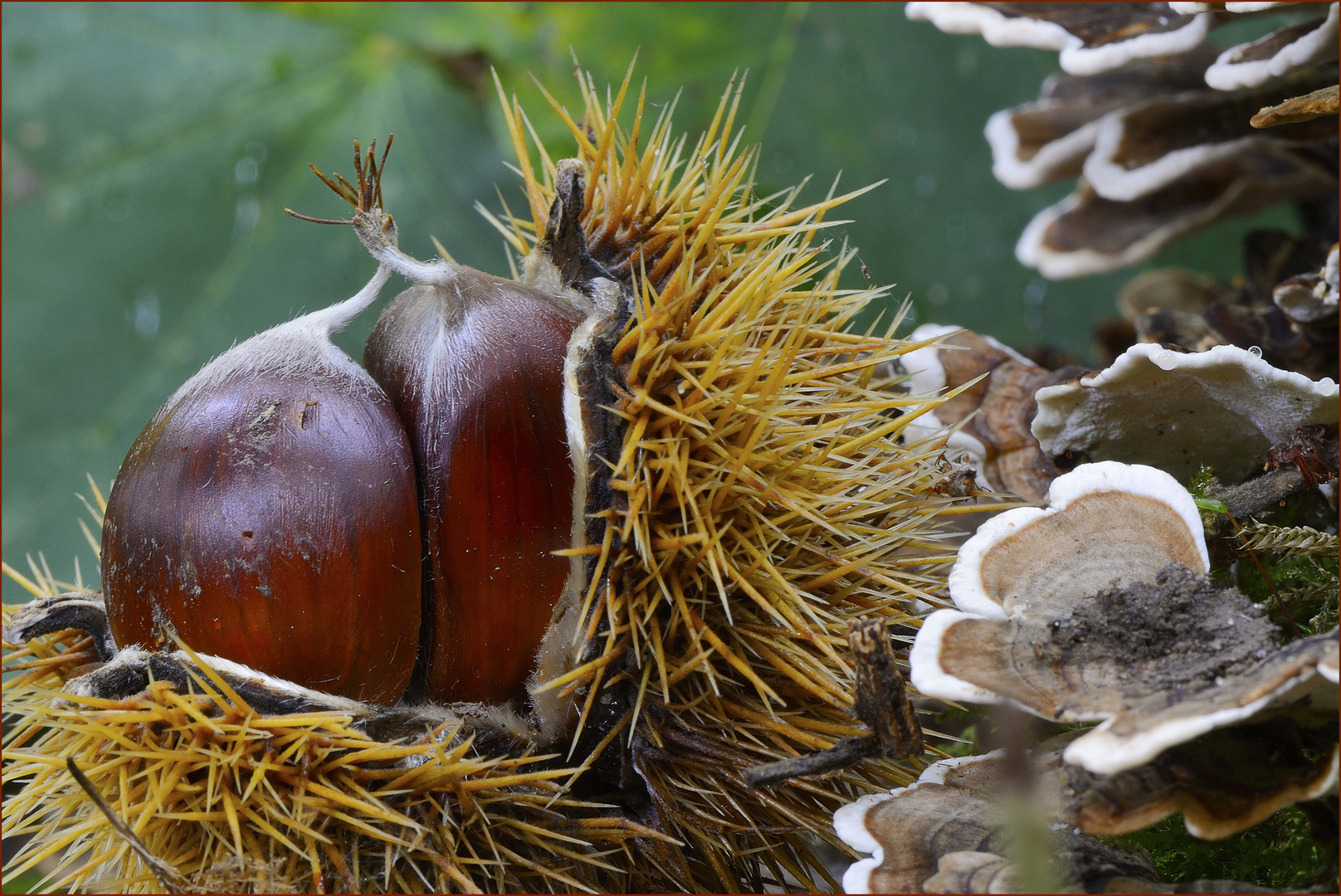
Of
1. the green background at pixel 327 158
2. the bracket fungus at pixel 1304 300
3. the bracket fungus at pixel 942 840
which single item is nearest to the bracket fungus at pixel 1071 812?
the bracket fungus at pixel 942 840

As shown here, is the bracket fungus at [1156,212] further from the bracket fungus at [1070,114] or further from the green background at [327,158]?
the green background at [327,158]

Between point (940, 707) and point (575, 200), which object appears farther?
point (940, 707)

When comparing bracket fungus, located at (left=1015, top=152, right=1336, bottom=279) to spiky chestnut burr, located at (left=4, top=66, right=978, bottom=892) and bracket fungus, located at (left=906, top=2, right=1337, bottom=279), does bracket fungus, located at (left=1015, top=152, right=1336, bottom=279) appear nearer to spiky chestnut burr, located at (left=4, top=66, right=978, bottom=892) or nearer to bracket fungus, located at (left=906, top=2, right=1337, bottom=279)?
bracket fungus, located at (left=906, top=2, right=1337, bottom=279)

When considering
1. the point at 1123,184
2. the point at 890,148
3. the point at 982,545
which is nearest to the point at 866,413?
the point at 982,545

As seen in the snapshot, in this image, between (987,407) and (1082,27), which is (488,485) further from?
(1082,27)

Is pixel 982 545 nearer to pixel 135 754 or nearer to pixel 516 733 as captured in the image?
pixel 516 733

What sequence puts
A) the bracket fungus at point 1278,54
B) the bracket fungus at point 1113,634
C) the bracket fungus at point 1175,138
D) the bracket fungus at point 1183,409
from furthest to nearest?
1. the bracket fungus at point 1175,138
2. the bracket fungus at point 1278,54
3. the bracket fungus at point 1183,409
4. the bracket fungus at point 1113,634

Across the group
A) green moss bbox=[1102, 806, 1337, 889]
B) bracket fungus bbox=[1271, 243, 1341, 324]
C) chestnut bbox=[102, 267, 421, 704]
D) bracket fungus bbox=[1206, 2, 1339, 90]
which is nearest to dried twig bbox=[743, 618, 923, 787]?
green moss bbox=[1102, 806, 1337, 889]
